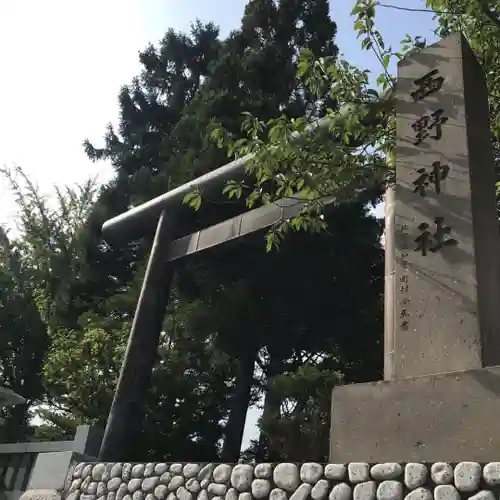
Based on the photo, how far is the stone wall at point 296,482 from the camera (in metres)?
2.36

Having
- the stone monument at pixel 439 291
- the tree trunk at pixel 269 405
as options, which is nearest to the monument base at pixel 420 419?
the stone monument at pixel 439 291

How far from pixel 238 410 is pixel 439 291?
17.2 ft

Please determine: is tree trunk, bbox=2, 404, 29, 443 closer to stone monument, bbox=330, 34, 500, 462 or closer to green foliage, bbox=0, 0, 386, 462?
green foliage, bbox=0, 0, 386, 462

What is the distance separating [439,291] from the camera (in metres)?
2.96

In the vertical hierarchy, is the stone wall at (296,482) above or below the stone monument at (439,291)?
below

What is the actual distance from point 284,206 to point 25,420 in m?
7.53

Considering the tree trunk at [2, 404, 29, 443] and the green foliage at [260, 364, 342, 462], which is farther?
the tree trunk at [2, 404, 29, 443]

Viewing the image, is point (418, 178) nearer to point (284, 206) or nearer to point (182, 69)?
point (284, 206)

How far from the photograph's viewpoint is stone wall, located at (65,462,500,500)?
7.75 ft

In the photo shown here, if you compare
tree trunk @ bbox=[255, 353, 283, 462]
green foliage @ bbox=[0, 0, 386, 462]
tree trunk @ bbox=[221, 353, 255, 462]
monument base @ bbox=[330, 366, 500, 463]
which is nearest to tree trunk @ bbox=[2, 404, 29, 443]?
green foliage @ bbox=[0, 0, 386, 462]

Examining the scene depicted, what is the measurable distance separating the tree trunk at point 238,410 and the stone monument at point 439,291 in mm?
4519

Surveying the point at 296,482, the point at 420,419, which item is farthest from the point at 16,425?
the point at 420,419

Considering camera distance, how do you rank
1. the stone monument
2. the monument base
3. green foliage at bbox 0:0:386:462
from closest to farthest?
the monument base → the stone monument → green foliage at bbox 0:0:386:462

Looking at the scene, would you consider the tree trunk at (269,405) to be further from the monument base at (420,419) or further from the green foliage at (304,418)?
the monument base at (420,419)
